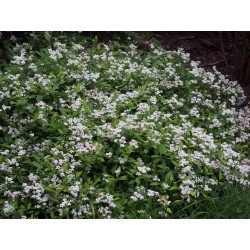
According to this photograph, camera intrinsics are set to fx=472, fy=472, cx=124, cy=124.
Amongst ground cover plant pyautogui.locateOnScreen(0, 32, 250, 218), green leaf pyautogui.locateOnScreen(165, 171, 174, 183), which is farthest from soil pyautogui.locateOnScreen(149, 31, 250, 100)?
green leaf pyautogui.locateOnScreen(165, 171, 174, 183)

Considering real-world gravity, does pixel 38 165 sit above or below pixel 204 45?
below

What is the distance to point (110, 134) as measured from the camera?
3.71m

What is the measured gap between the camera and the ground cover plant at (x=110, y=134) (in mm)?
3350

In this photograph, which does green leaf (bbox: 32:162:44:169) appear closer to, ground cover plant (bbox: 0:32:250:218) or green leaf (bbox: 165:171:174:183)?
ground cover plant (bbox: 0:32:250:218)

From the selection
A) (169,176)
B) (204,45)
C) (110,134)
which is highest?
(204,45)

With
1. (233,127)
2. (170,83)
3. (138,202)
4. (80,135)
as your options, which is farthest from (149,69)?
(138,202)

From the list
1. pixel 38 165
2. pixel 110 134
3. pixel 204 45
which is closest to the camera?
pixel 38 165

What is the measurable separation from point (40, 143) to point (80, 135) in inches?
13.6

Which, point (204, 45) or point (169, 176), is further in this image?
point (204, 45)

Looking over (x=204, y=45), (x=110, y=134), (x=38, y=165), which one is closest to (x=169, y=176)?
(x=110, y=134)

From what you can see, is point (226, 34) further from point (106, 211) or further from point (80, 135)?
point (106, 211)

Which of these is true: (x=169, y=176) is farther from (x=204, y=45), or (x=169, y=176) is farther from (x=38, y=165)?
(x=204, y=45)

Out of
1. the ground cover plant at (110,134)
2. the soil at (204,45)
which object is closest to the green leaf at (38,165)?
the ground cover plant at (110,134)

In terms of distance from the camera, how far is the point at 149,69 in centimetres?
484
